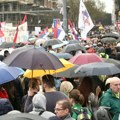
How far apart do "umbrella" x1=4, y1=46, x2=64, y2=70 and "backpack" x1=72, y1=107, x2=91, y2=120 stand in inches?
44.7

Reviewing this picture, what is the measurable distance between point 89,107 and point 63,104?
1156 mm

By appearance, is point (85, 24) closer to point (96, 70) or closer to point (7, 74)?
point (96, 70)

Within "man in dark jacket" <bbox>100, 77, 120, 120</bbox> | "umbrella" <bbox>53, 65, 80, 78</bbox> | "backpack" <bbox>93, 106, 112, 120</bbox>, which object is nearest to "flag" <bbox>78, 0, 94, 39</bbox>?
"umbrella" <bbox>53, 65, 80, 78</bbox>

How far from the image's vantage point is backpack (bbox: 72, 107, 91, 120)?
6.24 meters

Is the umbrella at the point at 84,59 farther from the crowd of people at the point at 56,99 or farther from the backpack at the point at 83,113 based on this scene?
the backpack at the point at 83,113

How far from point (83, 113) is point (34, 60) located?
4.57ft

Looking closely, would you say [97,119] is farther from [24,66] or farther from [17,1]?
[17,1]

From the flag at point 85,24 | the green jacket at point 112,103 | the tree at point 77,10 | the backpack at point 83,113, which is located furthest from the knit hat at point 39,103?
the tree at point 77,10

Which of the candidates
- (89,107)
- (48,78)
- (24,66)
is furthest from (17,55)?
(89,107)

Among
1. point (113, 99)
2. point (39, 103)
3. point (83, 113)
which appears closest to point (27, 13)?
point (113, 99)

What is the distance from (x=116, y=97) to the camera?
22.5 ft

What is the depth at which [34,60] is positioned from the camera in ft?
24.2

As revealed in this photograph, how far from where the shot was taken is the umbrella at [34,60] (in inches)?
289

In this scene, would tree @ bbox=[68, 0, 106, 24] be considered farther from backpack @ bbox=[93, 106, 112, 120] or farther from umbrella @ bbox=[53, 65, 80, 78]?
backpack @ bbox=[93, 106, 112, 120]
